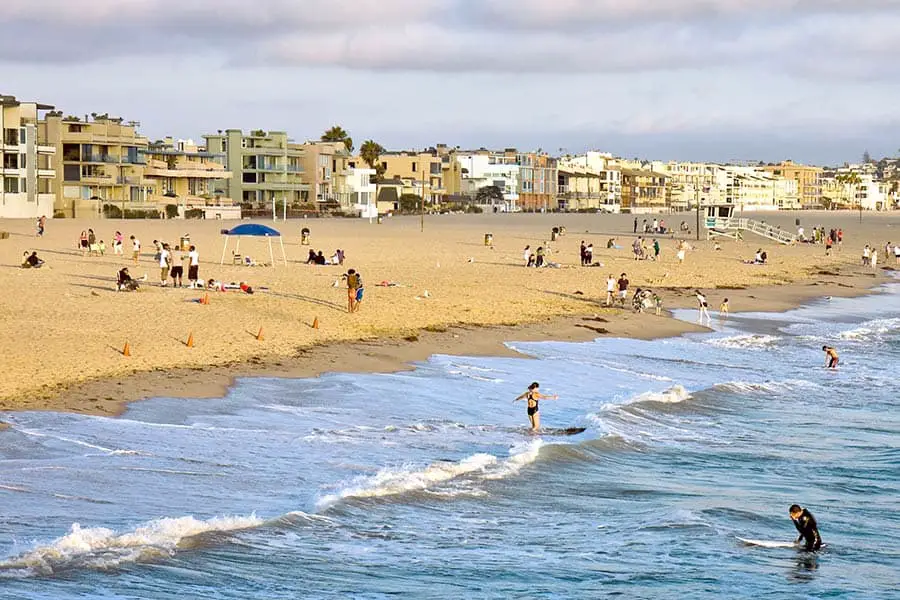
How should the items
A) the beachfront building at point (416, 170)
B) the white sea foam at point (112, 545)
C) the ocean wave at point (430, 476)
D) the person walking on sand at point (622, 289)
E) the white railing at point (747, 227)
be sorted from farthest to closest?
Answer: the beachfront building at point (416, 170) < the white railing at point (747, 227) < the person walking on sand at point (622, 289) < the ocean wave at point (430, 476) < the white sea foam at point (112, 545)

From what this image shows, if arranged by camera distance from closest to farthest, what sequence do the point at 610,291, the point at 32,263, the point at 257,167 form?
the point at 610,291 → the point at 32,263 → the point at 257,167

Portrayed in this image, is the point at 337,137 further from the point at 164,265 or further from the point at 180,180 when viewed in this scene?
the point at 164,265

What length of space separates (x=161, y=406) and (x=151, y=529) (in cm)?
617

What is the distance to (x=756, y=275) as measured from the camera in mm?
52500

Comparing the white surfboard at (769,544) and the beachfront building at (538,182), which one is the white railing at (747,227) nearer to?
the white surfboard at (769,544)

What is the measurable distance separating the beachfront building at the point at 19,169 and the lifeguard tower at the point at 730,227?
44532 mm

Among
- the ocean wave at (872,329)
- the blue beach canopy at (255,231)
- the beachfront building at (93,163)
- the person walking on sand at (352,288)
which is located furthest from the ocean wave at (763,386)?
the beachfront building at (93,163)

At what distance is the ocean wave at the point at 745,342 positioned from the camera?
30484 millimetres

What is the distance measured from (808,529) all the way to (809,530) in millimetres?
15

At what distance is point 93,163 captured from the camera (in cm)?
9838

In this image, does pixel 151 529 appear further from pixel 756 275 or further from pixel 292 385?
pixel 756 275

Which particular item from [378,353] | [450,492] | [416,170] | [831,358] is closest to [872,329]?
[831,358]

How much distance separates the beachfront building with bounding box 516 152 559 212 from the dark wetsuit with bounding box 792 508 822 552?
160 metres

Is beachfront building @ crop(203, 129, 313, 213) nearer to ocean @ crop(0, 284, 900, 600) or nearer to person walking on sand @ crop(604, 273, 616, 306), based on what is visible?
person walking on sand @ crop(604, 273, 616, 306)
